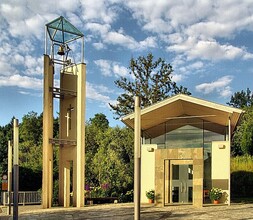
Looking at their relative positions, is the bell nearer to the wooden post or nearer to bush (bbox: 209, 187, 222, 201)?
bush (bbox: 209, 187, 222, 201)

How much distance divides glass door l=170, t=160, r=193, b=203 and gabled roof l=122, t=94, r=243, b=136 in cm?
271

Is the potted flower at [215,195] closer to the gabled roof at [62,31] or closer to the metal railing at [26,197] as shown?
the gabled roof at [62,31]

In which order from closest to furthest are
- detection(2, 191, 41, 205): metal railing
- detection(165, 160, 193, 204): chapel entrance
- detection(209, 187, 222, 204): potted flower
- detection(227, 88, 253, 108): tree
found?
detection(209, 187, 222, 204): potted flower → detection(165, 160, 193, 204): chapel entrance → detection(2, 191, 41, 205): metal railing → detection(227, 88, 253, 108): tree

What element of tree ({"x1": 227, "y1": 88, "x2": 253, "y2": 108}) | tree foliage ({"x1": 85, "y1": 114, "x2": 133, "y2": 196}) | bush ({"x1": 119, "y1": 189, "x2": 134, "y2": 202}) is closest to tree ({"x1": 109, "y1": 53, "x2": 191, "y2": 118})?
tree foliage ({"x1": 85, "y1": 114, "x2": 133, "y2": 196})

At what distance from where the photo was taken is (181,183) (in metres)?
23.1

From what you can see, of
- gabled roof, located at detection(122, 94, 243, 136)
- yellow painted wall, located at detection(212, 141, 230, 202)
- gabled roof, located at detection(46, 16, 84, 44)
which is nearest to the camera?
gabled roof, located at detection(122, 94, 243, 136)

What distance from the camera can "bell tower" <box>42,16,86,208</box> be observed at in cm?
2203

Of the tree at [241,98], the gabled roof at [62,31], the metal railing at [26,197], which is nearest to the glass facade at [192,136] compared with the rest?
the gabled roof at [62,31]

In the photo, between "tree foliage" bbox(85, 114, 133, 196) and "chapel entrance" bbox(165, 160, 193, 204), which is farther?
"tree foliage" bbox(85, 114, 133, 196)

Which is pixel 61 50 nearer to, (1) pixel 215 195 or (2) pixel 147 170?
(2) pixel 147 170

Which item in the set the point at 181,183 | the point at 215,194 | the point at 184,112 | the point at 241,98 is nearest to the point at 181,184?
the point at 181,183

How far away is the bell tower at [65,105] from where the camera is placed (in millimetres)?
22031

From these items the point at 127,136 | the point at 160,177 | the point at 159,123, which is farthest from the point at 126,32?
the point at 127,136

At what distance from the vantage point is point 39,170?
32.4 metres
